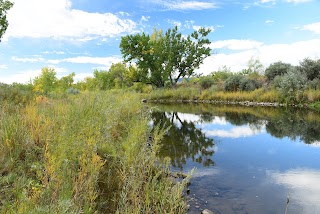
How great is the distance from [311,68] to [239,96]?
729cm

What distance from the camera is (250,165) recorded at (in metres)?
7.26

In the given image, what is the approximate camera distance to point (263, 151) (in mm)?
8688

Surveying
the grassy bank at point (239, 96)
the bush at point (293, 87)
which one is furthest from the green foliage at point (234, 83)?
the bush at point (293, 87)

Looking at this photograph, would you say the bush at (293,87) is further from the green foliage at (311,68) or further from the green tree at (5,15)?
the green tree at (5,15)

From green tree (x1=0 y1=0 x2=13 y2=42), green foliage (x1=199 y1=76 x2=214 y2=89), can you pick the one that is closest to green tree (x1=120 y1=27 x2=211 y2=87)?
green foliage (x1=199 y1=76 x2=214 y2=89)

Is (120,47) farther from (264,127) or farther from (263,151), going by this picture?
(263,151)

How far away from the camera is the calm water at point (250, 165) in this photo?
16.3 ft

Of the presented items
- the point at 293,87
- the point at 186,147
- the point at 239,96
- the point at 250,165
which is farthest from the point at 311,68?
the point at 250,165

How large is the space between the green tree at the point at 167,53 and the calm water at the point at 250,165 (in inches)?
1030

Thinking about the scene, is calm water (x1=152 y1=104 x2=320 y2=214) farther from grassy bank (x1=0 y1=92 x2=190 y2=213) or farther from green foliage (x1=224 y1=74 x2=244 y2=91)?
green foliage (x1=224 y1=74 x2=244 y2=91)

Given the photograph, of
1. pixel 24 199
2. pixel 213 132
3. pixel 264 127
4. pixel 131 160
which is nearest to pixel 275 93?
pixel 264 127

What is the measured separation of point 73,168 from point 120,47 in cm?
3554

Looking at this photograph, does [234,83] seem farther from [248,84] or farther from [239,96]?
[239,96]

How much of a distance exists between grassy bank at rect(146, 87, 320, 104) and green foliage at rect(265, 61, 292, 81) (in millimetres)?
5026
